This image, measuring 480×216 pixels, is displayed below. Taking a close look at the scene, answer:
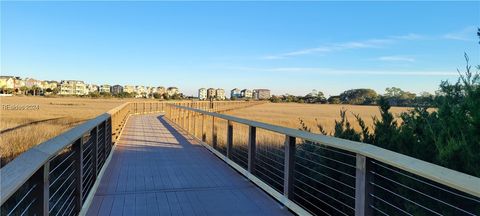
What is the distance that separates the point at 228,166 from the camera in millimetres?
6941

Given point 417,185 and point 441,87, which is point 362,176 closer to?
point 417,185

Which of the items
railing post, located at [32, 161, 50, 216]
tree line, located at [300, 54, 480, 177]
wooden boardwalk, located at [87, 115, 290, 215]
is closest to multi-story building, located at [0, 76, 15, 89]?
wooden boardwalk, located at [87, 115, 290, 215]

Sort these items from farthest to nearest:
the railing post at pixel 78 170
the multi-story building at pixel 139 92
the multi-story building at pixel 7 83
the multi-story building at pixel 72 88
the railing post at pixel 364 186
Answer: the multi-story building at pixel 72 88 < the multi-story building at pixel 139 92 < the multi-story building at pixel 7 83 < the railing post at pixel 78 170 < the railing post at pixel 364 186

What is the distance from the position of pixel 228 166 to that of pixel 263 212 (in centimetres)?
273

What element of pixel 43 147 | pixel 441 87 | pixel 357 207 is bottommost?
pixel 357 207

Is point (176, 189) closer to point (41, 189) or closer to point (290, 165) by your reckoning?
point (290, 165)

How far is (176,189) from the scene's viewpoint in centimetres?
525

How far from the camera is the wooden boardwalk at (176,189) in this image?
432cm

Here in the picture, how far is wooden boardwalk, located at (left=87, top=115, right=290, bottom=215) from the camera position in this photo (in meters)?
4.32

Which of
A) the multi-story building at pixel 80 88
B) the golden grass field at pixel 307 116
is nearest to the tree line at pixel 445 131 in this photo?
the golden grass field at pixel 307 116

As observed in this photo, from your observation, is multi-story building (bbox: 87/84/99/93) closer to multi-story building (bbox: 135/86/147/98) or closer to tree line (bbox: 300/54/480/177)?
multi-story building (bbox: 135/86/147/98)

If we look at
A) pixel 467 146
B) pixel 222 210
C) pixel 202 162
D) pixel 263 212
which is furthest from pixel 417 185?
pixel 202 162

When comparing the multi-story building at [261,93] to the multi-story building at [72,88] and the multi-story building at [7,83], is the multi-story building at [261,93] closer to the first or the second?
the multi-story building at [72,88]

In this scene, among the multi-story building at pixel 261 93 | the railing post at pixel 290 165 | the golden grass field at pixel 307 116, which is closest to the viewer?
the railing post at pixel 290 165
